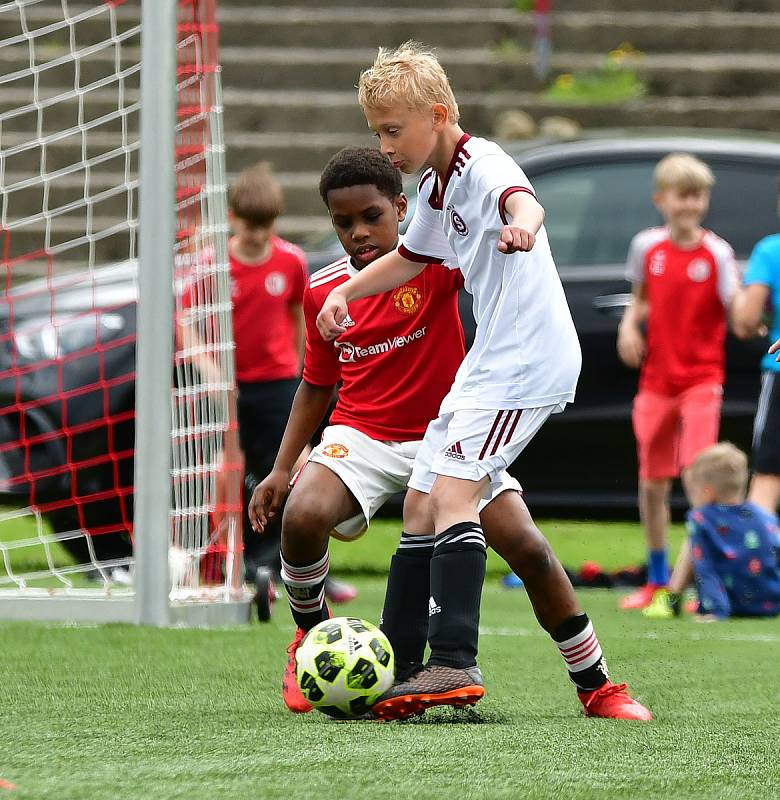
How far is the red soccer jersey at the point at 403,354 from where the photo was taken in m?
3.99

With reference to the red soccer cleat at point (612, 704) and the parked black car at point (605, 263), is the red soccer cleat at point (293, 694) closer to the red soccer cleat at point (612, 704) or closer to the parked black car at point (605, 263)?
the red soccer cleat at point (612, 704)

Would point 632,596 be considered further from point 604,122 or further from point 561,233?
point 604,122

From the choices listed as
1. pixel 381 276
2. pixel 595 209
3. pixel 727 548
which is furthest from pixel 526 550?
pixel 595 209

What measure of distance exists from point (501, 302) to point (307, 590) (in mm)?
930

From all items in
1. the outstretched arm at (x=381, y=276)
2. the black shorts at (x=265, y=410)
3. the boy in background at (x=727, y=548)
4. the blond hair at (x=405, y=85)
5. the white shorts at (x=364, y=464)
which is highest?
the blond hair at (x=405, y=85)

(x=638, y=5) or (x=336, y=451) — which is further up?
(x=638, y=5)

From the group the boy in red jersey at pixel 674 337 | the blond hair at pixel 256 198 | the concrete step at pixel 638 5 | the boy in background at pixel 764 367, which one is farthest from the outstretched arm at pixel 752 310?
the concrete step at pixel 638 5

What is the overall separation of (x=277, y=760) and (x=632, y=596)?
12.8 feet

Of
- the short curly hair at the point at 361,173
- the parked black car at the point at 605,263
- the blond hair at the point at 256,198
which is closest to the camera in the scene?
the short curly hair at the point at 361,173

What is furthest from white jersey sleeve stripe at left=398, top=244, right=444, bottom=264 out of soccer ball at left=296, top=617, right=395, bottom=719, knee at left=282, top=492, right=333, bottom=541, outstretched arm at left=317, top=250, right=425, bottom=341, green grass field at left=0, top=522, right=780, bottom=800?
green grass field at left=0, top=522, right=780, bottom=800

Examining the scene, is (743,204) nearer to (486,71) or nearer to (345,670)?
(345,670)

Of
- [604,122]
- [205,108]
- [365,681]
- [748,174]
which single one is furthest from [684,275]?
[604,122]

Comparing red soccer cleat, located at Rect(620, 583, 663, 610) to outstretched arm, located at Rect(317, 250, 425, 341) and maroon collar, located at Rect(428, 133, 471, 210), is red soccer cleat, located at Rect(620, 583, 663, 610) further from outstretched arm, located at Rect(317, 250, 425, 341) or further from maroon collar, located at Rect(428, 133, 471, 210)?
maroon collar, located at Rect(428, 133, 471, 210)

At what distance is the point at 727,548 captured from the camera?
20.4ft
